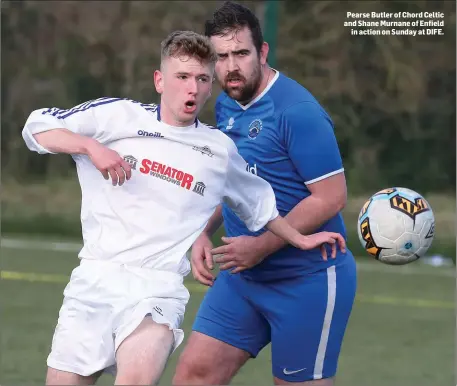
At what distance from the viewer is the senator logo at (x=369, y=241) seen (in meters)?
6.04

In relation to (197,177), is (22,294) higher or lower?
lower

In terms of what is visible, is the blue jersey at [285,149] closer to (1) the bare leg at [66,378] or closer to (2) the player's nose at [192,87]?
(2) the player's nose at [192,87]

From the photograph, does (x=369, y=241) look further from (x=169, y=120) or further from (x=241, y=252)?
(x=169, y=120)

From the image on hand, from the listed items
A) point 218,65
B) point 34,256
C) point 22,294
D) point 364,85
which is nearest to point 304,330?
point 218,65

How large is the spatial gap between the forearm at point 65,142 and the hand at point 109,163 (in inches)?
1.2

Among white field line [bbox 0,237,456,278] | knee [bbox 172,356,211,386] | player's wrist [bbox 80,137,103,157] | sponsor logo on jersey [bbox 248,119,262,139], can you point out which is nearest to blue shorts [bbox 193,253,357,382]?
knee [bbox 172,356,211,386]

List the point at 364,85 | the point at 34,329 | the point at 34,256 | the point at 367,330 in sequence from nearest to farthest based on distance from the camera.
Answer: the point at 34,329 → the point at 367,330 → the point at 34,256 → the point at 364,85

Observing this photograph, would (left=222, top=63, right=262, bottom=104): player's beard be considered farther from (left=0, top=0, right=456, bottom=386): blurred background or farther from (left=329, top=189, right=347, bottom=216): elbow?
(left=0, top=0, right=456, bottom=386): blurred background

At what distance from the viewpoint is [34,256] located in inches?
508

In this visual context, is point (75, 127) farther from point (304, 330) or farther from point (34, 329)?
point (34, 329)

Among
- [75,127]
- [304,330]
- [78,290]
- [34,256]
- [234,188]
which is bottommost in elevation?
[34,256]

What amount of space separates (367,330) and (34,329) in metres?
2.85

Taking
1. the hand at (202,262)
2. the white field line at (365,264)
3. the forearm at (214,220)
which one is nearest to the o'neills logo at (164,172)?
the hand at (202,262)

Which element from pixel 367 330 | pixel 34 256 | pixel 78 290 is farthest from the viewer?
pixel 34 256
